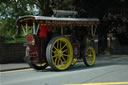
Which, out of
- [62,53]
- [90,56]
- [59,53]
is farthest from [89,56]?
[59,53]

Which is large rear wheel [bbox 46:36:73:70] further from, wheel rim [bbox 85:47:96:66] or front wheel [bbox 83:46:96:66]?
wheel rim [bbox 85:47:96:66]

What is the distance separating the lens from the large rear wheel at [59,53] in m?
9.37

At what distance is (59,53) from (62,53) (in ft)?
0.53

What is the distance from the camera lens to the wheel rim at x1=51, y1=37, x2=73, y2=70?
32.4ft

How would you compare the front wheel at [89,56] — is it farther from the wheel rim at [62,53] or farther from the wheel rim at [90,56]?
the wheel rim at [62,53]

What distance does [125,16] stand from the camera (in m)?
20.3

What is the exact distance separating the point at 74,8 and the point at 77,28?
772cm

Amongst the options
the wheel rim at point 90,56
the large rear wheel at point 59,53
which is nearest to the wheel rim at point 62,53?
the large rear wheel at point 59,53

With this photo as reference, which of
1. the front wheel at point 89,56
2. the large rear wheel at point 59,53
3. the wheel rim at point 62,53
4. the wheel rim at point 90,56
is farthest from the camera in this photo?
the wheel rim at point 90,56

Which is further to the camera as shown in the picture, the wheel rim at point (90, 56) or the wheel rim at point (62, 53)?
the wheel rim at point (90, 56)

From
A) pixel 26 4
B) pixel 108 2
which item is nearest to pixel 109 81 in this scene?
pixel 26 4

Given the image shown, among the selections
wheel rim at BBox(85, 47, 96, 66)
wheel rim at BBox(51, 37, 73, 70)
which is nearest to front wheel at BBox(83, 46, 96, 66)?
wheel rim at BBox(85, 47, 96, 66)

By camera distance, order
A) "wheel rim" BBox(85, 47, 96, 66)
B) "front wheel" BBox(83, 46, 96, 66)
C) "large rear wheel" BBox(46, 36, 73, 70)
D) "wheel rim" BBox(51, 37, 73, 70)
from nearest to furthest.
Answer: "large rear wheel" BBox(46, 36, 73, 70), "wheel rim" BBox(51, 37, 73, 70), "front wheel" BBox(83, 46, 96, 66), "wheel rim" BBox(85, 47, 96, 66)

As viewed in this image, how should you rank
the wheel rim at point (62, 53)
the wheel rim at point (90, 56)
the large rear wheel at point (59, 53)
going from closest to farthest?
the large rear wheel at point (59, 53) < the wheel rim at point (62, 53) < the wheel rim at point (90, 56)
